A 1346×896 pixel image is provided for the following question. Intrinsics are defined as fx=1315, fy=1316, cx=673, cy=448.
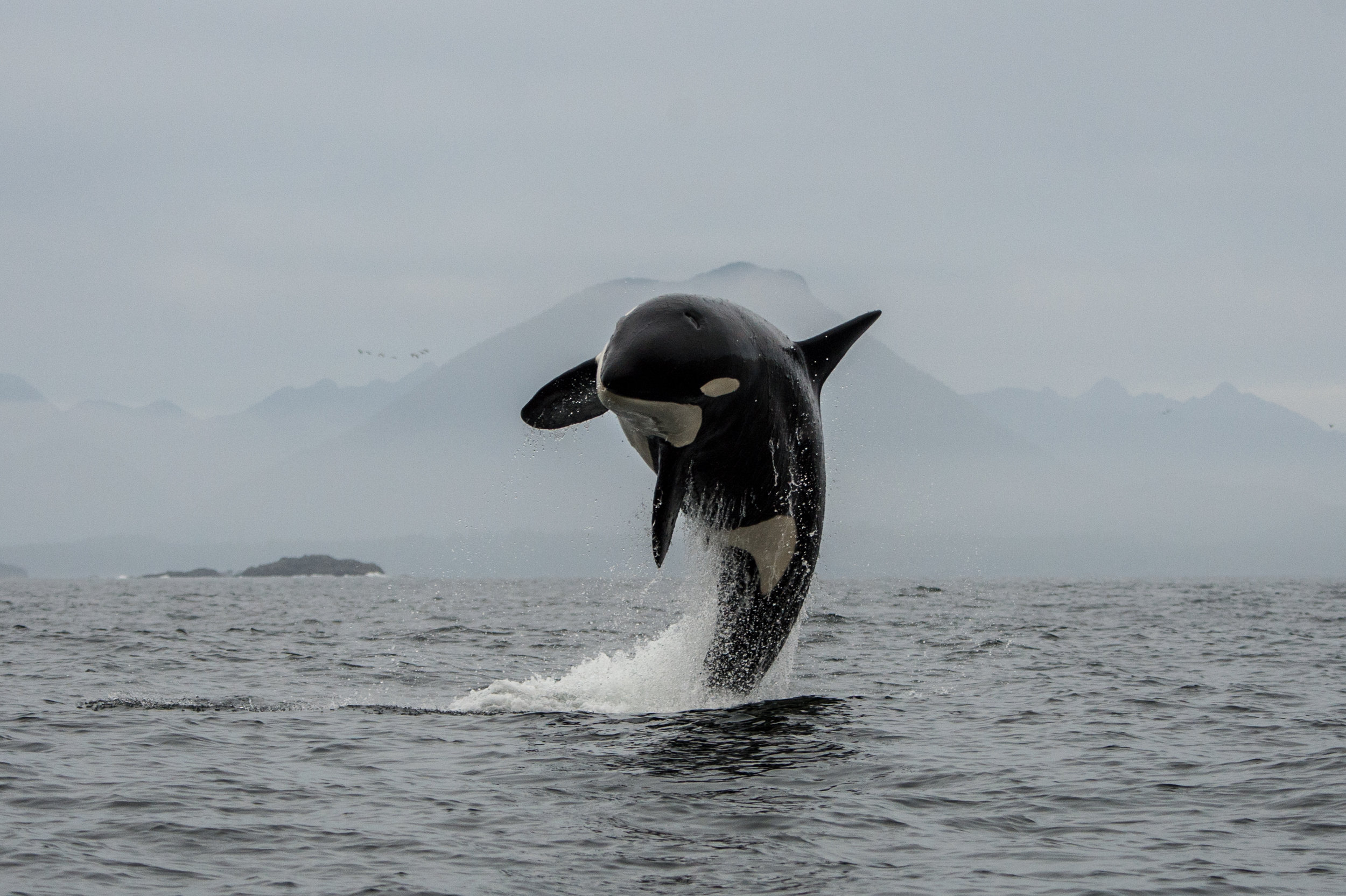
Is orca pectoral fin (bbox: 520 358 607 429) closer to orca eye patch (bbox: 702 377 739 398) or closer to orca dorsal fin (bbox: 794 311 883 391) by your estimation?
orca eye patch (bbox: 702 377 739 398)

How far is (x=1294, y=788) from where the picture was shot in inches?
465

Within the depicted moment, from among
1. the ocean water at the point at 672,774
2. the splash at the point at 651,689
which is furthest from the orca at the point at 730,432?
the ocean water at the point at 672,774

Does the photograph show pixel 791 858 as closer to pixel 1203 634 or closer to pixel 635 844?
pixel 635 844

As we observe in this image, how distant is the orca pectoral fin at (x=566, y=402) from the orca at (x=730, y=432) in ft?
0.04

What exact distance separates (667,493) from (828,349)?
2.96 metres

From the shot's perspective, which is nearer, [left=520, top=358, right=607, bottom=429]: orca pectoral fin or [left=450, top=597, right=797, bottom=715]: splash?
[left=520, top=358, right=607, bottom=429]: orca pectoral fin

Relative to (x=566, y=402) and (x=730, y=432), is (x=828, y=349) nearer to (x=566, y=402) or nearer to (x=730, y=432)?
(x=730, y=432)

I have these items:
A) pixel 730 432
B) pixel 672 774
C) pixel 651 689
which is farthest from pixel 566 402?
pixel 651 689

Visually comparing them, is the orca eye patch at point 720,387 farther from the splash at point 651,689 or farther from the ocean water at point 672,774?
the splash at point 651,689

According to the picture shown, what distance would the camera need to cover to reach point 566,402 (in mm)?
12711

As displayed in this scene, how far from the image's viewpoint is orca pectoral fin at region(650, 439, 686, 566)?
11383mm

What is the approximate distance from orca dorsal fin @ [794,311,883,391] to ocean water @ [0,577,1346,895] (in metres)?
3.29

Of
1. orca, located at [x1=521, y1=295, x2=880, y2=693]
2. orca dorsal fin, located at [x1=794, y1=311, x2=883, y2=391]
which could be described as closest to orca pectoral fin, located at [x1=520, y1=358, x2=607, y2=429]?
orca, located at [x1=521, y1=295, x2=880, y2=693]

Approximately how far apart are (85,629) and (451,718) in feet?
82.2
